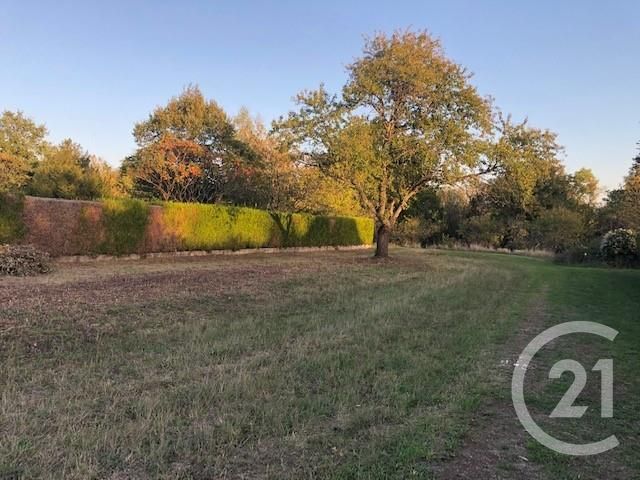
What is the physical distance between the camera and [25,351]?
16.3 ft

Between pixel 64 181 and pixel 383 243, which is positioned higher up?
pixel 64 181

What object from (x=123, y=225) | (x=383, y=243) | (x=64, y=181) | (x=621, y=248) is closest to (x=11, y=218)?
(x=123, y=225)

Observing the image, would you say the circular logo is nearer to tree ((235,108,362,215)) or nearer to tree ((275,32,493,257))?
tree ((275,32,493,257))

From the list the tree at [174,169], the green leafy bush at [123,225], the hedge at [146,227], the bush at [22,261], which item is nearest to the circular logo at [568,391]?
the bush at [22,261]

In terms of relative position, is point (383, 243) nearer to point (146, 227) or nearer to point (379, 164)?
point (379, 164)

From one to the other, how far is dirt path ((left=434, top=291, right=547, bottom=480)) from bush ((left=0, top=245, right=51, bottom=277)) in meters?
11.0

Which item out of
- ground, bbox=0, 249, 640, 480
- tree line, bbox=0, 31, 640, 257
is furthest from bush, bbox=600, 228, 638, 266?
ground, bbox=0, 249, 640, 480

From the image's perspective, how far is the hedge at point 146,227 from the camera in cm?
1466

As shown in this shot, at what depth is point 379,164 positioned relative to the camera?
18906 mm

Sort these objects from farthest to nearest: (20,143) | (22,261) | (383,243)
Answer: (20,143) → (383,243) → (22,261)

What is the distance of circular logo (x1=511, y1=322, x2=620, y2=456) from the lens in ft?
10.5

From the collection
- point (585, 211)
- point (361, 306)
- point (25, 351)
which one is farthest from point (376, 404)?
point (585, 211)

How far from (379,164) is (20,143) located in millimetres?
27651

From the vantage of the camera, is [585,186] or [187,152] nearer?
[187,152]
